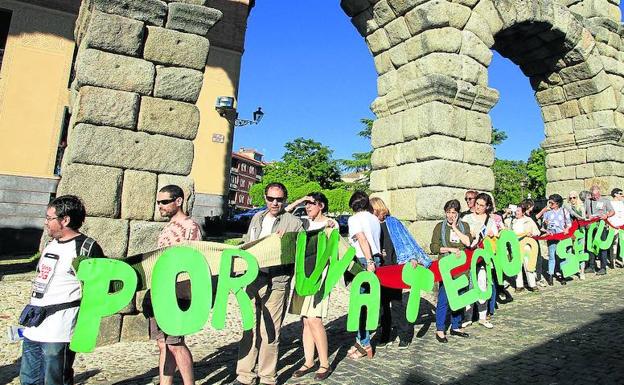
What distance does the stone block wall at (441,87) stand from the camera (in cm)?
671

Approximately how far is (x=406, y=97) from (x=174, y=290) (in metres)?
5.68

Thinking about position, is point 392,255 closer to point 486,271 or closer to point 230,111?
point 486,271

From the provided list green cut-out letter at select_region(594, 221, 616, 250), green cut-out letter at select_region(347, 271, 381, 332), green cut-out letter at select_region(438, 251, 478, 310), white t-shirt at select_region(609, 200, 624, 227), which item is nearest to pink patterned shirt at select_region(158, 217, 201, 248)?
green cut-out letter at select_region(347, 271, 381, 332)

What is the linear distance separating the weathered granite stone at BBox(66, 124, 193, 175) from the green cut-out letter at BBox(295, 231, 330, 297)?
2.05 metres

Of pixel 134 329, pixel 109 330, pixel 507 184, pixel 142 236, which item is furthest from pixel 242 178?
pixel 109 330

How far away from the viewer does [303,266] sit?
370 cm

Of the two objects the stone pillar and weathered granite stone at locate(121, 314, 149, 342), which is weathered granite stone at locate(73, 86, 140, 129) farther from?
weathered granite stone at locate(121, 314, 149, 342)

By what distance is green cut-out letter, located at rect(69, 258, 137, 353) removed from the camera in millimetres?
2574

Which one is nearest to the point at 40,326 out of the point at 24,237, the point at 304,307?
the point at 304,307

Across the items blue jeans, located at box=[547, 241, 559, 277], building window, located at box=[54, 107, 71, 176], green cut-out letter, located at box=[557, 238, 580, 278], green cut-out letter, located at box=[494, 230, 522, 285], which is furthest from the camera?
building window, located at box=[54, 107, 71, 176]

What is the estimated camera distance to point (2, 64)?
11953 mm

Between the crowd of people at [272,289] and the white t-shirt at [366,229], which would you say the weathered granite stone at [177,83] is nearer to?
the crowd of people at [272,289]

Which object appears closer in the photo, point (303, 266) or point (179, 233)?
point (179, 233)

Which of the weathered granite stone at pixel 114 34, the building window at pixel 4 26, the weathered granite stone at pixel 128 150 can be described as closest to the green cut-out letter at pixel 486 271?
the weathered granite stone at pixel 128 150
